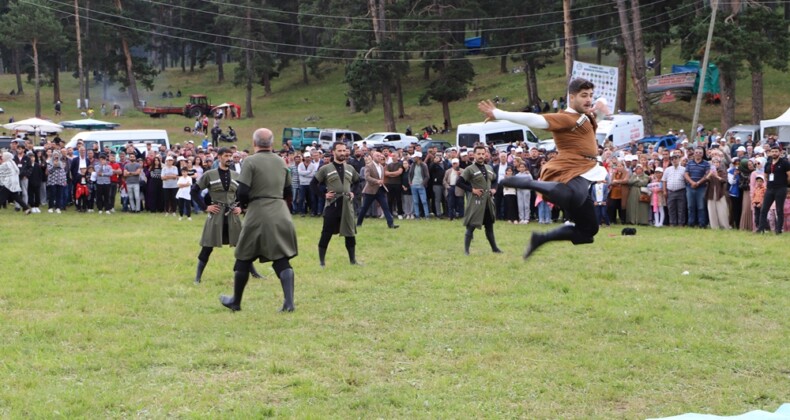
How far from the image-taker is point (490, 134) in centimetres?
3541

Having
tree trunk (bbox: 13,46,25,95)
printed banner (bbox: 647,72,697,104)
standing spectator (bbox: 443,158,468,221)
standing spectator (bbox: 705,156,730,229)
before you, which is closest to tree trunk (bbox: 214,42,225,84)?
tree trunk (bbox: 13,46,25,95)

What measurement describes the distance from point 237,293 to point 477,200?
19.1 feet

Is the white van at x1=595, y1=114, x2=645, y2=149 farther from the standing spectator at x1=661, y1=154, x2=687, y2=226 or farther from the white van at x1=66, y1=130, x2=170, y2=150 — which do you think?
the white van at x1=66, y1=130, x2=170, y2=150

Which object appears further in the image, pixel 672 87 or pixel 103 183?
pixel 672 87

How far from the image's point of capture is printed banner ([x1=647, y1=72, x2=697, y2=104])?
43656 mm

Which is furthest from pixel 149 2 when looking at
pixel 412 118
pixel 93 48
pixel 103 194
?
pixel 103 194

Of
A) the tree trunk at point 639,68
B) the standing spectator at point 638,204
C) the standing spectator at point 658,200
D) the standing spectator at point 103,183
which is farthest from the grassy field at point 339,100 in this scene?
the standing spectator at point 103,183

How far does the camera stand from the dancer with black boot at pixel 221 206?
11.7 meters

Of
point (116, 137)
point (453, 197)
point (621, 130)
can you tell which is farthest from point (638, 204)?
point (116, 137)

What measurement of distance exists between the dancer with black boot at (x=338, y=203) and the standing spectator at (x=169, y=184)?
10452 millimetres

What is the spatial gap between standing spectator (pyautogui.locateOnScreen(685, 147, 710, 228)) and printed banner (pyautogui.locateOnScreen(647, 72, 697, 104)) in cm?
2489

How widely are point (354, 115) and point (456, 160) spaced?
39.7 metres

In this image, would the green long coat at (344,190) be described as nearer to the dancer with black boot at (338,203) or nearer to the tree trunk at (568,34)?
the dancer with black boot at (338,203)

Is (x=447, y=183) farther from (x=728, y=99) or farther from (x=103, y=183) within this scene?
(x=728, y=99)
